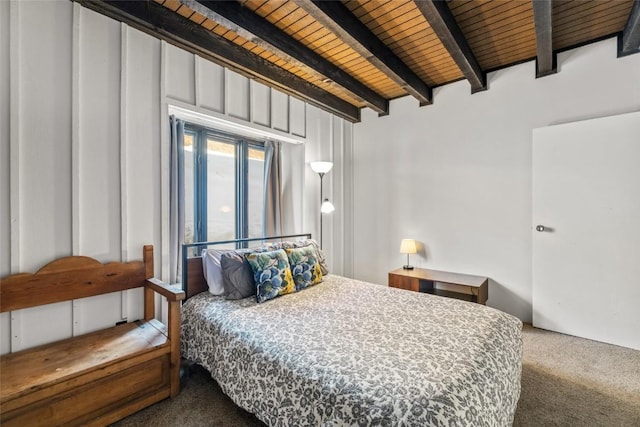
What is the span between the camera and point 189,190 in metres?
2.83

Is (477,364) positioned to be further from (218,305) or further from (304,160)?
(304,160)

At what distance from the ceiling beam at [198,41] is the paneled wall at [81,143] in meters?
0.12

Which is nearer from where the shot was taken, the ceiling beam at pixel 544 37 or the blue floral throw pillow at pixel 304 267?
the ceiling beam at pixel 544 37

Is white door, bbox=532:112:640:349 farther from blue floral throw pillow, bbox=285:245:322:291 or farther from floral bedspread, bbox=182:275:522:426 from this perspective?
blue floral throw pillow, bbox=285:245:322:291

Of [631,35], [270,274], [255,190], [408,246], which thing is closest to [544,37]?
[631,35]

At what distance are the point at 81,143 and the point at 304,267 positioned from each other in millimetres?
1887

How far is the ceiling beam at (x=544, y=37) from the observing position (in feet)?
6.11

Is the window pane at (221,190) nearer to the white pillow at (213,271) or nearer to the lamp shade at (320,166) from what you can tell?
the white pillow at (213,271)

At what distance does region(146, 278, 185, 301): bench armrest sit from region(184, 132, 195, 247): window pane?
2.33ft

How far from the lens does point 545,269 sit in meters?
2.79

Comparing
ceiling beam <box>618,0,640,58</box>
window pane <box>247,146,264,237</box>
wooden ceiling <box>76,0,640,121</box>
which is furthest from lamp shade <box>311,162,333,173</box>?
ceiling beam <box>618,0,640,58</box>

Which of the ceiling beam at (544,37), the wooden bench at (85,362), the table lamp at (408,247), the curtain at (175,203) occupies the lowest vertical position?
the wooden bench at (85,362)

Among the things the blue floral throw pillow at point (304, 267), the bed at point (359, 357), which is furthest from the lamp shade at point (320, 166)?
the bed at point (359, 357)

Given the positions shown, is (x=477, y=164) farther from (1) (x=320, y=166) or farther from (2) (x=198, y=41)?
(2) (x=198, y=41)
